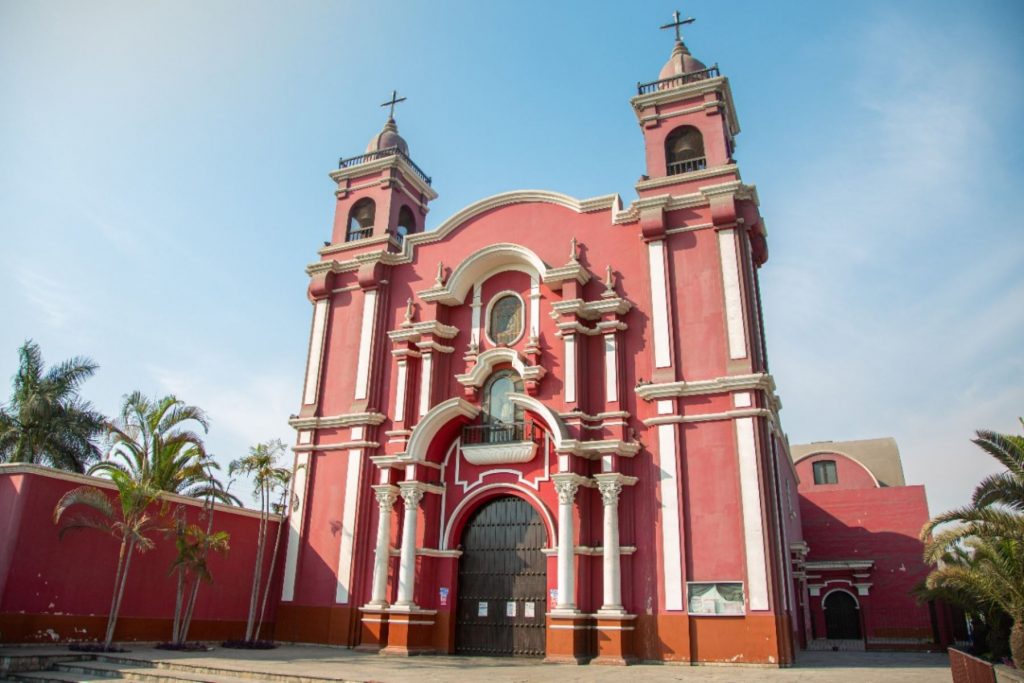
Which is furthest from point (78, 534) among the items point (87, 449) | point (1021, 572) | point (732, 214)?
point (1021, 572)

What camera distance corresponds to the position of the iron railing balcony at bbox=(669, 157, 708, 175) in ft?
62.1

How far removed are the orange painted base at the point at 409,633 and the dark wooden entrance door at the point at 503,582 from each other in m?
0.72

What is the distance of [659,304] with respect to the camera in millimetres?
17359

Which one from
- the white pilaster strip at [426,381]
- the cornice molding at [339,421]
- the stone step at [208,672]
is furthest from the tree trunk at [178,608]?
the white pilaster strip at [426,381]

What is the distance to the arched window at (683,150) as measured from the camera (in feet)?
63.0

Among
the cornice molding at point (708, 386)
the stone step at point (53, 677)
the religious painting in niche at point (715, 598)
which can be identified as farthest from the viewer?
the cornice molding at point (708, 386)

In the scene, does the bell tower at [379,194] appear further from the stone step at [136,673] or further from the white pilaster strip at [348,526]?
the stone step at [136,673]

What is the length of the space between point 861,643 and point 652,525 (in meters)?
14.1

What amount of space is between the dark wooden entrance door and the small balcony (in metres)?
1.05

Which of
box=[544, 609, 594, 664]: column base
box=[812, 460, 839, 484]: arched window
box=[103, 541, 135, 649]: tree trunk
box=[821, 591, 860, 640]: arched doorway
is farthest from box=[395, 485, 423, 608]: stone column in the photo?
box=[812, 460, 839, 484]: arched window

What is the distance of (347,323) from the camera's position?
70.5 ft

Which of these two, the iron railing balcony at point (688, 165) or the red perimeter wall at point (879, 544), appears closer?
the iron railing balcony at point (688, 165)

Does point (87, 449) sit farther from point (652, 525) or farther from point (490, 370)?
point (652, 525)

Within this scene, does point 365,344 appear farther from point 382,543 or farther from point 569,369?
point 569,369
